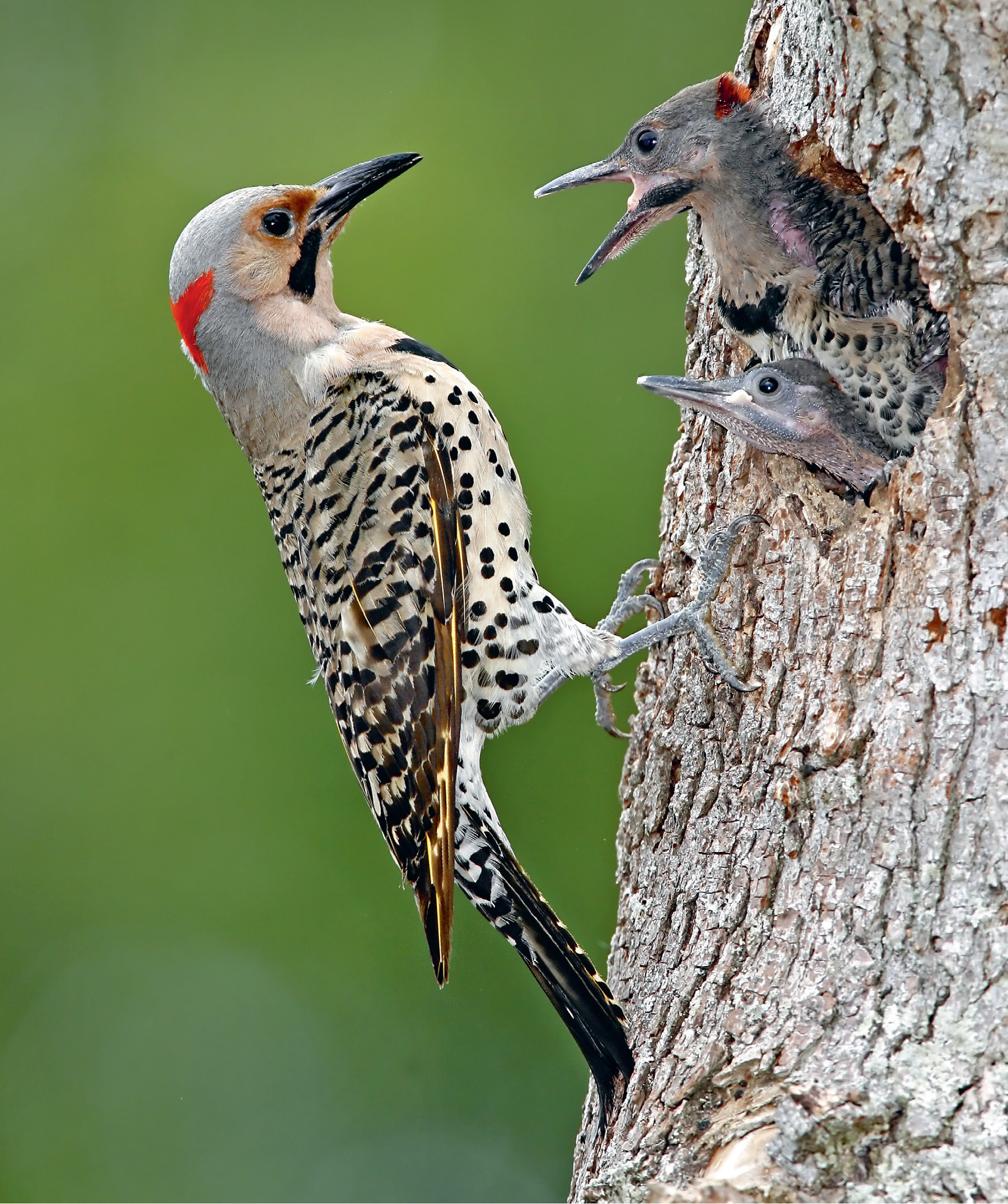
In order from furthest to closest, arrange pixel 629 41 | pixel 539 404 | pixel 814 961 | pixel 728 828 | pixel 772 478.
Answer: pixel 629 41
pixel 539 404
pixel 772 478
pixel 728 828
pixel 814 961

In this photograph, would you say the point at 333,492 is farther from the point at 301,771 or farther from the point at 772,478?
the point at 301,771

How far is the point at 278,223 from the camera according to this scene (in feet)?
8.87

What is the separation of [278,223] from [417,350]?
1.33 ft

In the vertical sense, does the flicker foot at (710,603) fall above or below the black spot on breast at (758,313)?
below

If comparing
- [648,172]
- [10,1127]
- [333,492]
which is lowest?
[10,1127]

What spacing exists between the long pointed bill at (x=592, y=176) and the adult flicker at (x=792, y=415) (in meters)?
0.48

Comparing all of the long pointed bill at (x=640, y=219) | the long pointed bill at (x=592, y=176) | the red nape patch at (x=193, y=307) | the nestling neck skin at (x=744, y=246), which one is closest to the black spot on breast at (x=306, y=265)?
the red nape patch at (x=193, y=307)

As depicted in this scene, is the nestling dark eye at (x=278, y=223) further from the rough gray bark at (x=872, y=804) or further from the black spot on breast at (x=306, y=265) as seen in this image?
the rough gray bark at (x=872, y=804)

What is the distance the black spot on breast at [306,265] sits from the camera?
275cm

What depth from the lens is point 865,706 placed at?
6.12 feet

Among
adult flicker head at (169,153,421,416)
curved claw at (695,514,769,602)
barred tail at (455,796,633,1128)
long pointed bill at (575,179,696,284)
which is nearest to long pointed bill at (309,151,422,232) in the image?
adult flicker head at (169,153,421,416)

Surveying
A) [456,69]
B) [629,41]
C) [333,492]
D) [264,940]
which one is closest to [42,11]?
[456,69]

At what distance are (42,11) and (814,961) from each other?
4087 mm

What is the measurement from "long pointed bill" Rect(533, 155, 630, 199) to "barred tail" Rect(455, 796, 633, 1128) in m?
1.25
